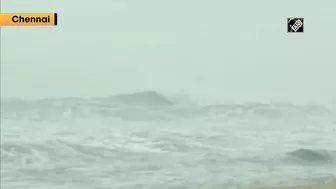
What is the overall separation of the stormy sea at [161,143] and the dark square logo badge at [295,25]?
44 cm

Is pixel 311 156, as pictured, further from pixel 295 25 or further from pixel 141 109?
pixel 141 109

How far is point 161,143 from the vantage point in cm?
285

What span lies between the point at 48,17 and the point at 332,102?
174 cm

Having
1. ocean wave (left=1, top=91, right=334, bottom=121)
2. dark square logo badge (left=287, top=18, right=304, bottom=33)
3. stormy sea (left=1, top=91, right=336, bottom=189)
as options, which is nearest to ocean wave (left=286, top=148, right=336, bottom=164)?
stormy sea (left=1, top=91, right=336, bottom=189)

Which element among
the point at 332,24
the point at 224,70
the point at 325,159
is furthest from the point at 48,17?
the point at 325,159

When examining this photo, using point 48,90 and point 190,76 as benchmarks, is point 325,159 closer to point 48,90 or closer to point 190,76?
point 190,76

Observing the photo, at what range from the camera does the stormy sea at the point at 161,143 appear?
2.67 metres

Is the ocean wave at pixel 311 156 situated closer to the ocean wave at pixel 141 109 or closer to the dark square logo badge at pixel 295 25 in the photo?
the ocean wave at pixel 141 109

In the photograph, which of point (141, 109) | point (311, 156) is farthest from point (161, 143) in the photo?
point (311, 156)

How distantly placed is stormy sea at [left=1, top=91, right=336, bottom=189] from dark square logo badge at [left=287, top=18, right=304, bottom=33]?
435 mm

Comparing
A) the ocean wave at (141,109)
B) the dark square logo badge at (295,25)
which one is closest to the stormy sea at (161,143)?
the ocean wave at (141,109)

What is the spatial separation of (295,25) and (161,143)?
3.43 ft

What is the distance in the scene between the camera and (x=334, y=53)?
9.85 ft

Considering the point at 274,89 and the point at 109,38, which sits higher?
the point at 109,38
